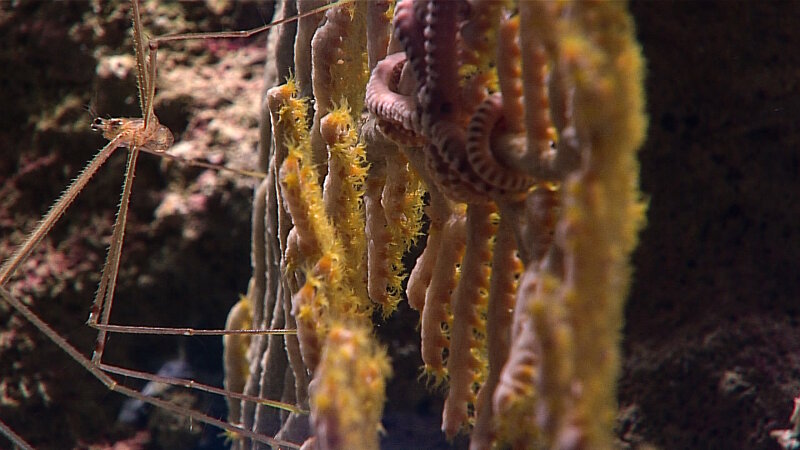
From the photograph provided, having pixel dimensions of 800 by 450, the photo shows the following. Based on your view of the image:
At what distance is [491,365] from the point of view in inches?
32.0

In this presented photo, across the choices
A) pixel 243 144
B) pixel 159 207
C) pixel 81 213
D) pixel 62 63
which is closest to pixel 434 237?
pixel 243 144

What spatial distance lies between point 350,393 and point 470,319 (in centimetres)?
32

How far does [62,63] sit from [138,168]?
664 mm

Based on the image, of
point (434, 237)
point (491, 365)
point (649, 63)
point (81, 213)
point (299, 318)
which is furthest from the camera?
point (81, 213)

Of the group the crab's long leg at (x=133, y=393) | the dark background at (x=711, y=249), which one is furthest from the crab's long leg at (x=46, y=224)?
the dark background at (x=711, y=249)

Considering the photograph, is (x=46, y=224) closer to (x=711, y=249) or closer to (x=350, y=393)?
(x=350, y=393)

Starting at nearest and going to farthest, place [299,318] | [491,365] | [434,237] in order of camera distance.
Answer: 1. [491,365]
2. [299,318]
3. [434,237]

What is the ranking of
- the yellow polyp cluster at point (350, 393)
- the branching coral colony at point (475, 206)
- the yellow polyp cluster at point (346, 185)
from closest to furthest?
the branching coral colony at point (475, 206)
the yellow polyp cluster at point (350, 393)
the yellow polyp cluster at point (346, 185)

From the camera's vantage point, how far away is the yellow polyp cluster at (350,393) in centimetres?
63

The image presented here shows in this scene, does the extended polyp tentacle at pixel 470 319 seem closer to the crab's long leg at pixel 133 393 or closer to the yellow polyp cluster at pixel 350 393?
the yellow polyp cluster at pixel 350 393

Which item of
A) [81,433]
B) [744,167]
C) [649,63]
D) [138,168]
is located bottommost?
[81,433]

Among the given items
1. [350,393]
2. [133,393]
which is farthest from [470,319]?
[133,393]

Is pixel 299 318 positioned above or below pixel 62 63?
below

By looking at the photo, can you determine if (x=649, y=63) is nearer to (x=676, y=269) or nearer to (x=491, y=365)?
(x=676, y=269)
